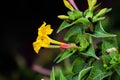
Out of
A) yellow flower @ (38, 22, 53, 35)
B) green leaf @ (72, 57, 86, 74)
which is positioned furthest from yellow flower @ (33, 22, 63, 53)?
green leaf @ (72, 57, 86, 74)

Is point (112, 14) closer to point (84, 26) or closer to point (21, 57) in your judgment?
point (21, 57)

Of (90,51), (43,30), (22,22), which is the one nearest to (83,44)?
(90,51)

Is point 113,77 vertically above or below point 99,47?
below

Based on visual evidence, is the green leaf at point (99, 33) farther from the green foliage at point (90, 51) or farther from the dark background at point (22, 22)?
the dark background at point (22, 22)

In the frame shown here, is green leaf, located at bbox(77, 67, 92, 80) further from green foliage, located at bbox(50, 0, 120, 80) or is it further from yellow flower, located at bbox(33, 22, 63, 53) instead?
yellow flower, located at bbox(33, 22, 63, 53)

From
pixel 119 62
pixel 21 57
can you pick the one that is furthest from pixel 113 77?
pixel 21 57

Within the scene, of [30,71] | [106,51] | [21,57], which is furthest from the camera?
[21,57]

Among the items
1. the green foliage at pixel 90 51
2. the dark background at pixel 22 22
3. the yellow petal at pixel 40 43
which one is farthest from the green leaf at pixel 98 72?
the dark background at pixel 22 22
